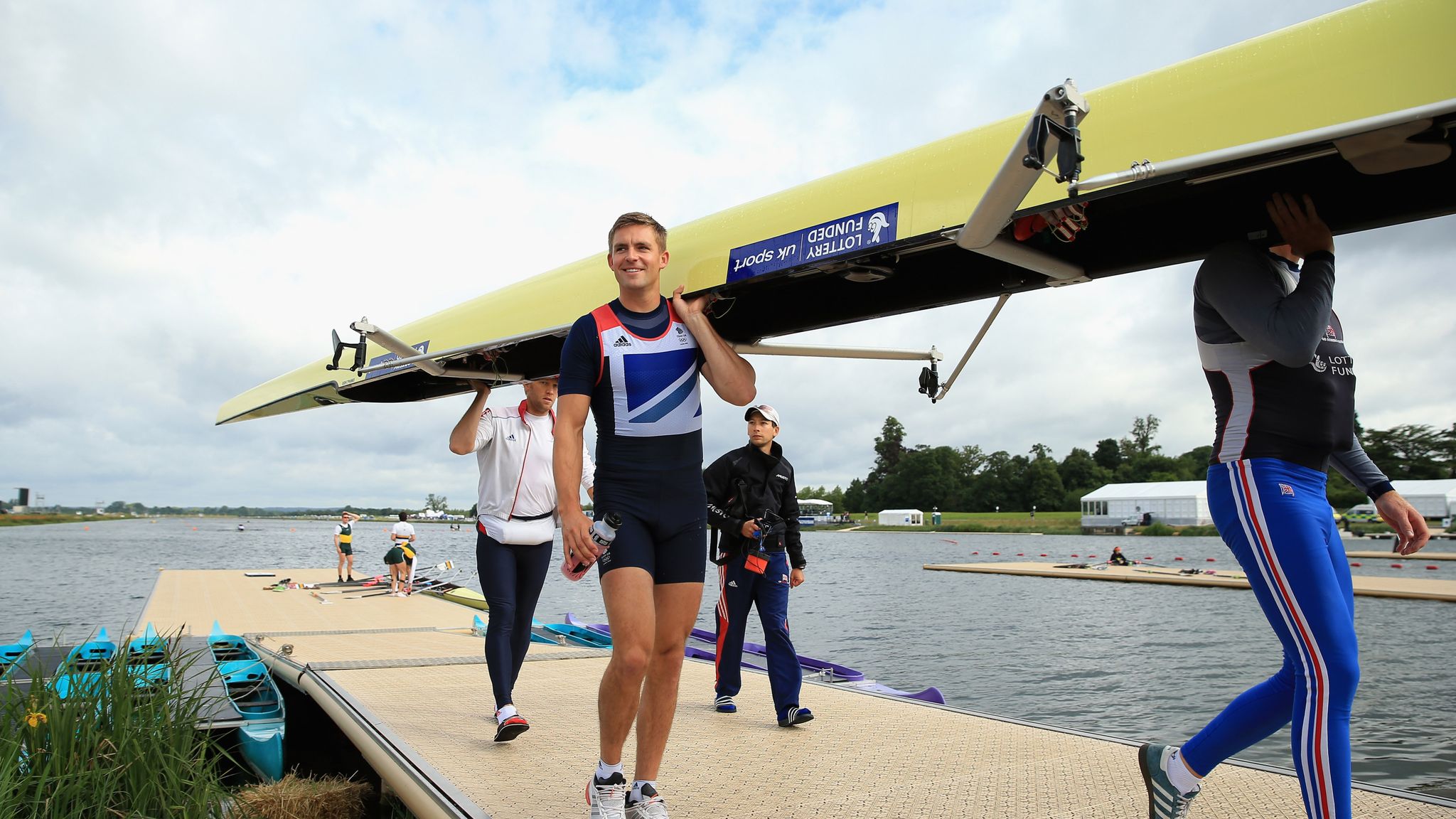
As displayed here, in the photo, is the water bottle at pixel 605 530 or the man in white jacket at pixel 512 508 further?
the man in white jacket at pixel 512 508

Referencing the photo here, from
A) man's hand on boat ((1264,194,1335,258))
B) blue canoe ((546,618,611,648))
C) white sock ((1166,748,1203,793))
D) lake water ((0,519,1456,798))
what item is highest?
man's hand on boat ((1264,194,1335,258))

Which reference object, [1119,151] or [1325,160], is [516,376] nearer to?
[1119,151]

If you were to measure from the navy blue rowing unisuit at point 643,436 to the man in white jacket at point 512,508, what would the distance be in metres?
2.10

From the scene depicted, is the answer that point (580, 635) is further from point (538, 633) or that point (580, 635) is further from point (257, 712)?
point (257, 712)

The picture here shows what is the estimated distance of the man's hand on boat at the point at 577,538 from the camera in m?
3.06

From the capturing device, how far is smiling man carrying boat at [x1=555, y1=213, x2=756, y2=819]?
10.2 ft

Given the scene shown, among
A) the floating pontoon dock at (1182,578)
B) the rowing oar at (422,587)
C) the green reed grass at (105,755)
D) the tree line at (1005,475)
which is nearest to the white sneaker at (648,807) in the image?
the green reed grass at (105,755)

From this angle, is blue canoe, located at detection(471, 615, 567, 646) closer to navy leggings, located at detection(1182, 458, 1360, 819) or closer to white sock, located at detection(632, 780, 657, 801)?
white sock, located at detection(632, 780, 657, 801)

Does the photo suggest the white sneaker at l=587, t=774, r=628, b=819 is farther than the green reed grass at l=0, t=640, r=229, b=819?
No

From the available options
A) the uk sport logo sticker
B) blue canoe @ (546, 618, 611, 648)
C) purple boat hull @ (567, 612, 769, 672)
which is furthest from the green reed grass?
blue canoe @ (546, 618, 611, 648)

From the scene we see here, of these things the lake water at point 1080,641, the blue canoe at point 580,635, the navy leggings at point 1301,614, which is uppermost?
the navy leggings at point 1301,614

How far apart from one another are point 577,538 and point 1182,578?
27.8 metres

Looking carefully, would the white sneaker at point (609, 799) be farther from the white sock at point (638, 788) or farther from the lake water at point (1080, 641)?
the lake water at point (1080, 641)

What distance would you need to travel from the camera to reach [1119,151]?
2670mm
